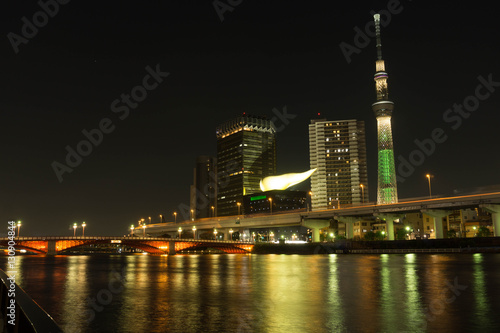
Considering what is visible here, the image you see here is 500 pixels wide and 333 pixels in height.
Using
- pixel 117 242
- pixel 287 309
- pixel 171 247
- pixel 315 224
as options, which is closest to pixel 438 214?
pixel 315 224

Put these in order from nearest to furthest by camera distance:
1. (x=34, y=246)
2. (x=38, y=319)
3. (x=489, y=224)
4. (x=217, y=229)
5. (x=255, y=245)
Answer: (x=38, y=319)
(x=34, y=246)
(x=255, y=245)
(x=489, y=224)
(x=217, y=229)

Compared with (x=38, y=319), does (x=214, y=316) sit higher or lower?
lower

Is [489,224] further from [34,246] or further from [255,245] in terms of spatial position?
[34,246]

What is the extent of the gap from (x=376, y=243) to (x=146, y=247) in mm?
61718

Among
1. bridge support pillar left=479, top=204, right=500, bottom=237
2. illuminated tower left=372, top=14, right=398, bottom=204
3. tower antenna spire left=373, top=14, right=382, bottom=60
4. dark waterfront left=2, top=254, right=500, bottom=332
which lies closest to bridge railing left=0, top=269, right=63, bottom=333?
dark waterfront left=2, top=254, right=500, bottom=332

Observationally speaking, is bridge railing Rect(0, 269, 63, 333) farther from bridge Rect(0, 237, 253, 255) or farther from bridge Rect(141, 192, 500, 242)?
bridge Rect(0, 237, 253, 255)

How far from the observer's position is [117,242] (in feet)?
356

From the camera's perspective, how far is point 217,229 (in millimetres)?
151125

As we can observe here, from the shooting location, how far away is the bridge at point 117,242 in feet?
349

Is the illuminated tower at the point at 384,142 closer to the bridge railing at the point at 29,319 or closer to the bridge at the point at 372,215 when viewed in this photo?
the bridge at the point at 372,215

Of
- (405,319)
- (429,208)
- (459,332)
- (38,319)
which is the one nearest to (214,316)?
(405,319)

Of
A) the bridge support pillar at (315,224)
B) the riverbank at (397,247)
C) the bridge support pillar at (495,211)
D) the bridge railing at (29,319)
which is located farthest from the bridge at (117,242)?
the bridge railing at (29,319)

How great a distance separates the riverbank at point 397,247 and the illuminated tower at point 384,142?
45.5 metres

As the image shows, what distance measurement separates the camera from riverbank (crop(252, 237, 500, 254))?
Result: 80119mm
